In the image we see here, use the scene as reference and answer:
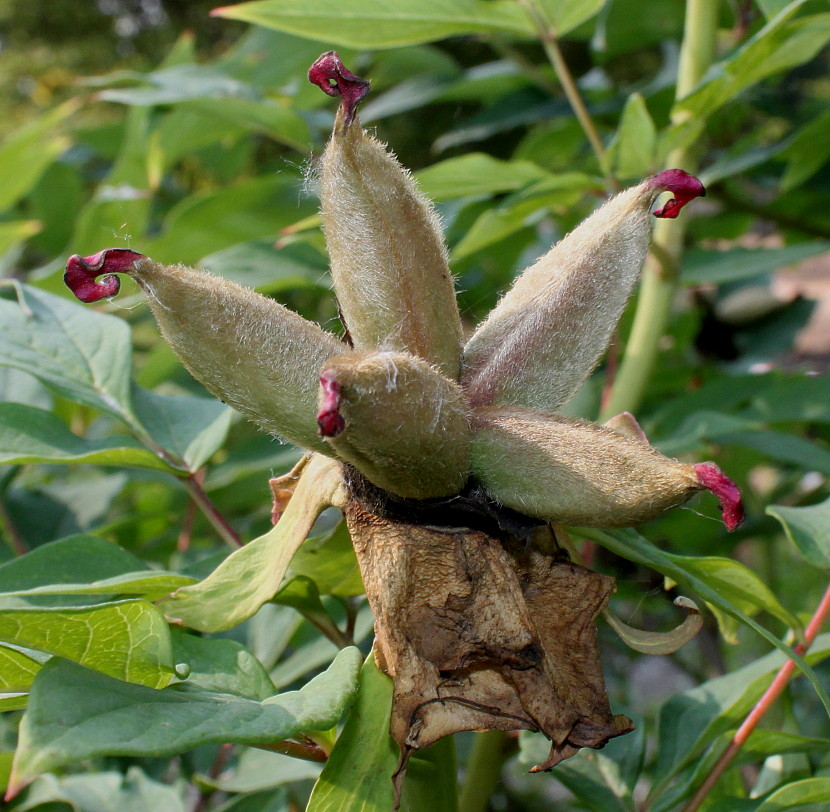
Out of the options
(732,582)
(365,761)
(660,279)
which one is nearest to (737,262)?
(660,279)

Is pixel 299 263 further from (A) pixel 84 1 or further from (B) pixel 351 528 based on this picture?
(A) pixel 84 1

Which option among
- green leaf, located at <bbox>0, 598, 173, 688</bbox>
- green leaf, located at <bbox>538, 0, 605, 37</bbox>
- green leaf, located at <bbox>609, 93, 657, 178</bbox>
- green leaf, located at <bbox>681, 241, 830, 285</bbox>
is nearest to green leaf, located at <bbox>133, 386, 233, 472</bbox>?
green leaf, located at <bbox>0, 598, 173, 688</bbox>

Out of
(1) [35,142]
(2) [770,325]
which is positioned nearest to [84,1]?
(1) [35,142]

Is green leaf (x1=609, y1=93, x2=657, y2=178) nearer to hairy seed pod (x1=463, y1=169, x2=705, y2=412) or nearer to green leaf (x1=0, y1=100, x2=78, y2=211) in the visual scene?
hairy seed pod (x1=463, y1=169, x2=705, y2=412)

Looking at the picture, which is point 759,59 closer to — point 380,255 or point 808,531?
point 808,531

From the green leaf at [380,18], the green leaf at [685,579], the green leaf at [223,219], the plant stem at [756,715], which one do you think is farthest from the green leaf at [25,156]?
the plant stem at [756,715]
